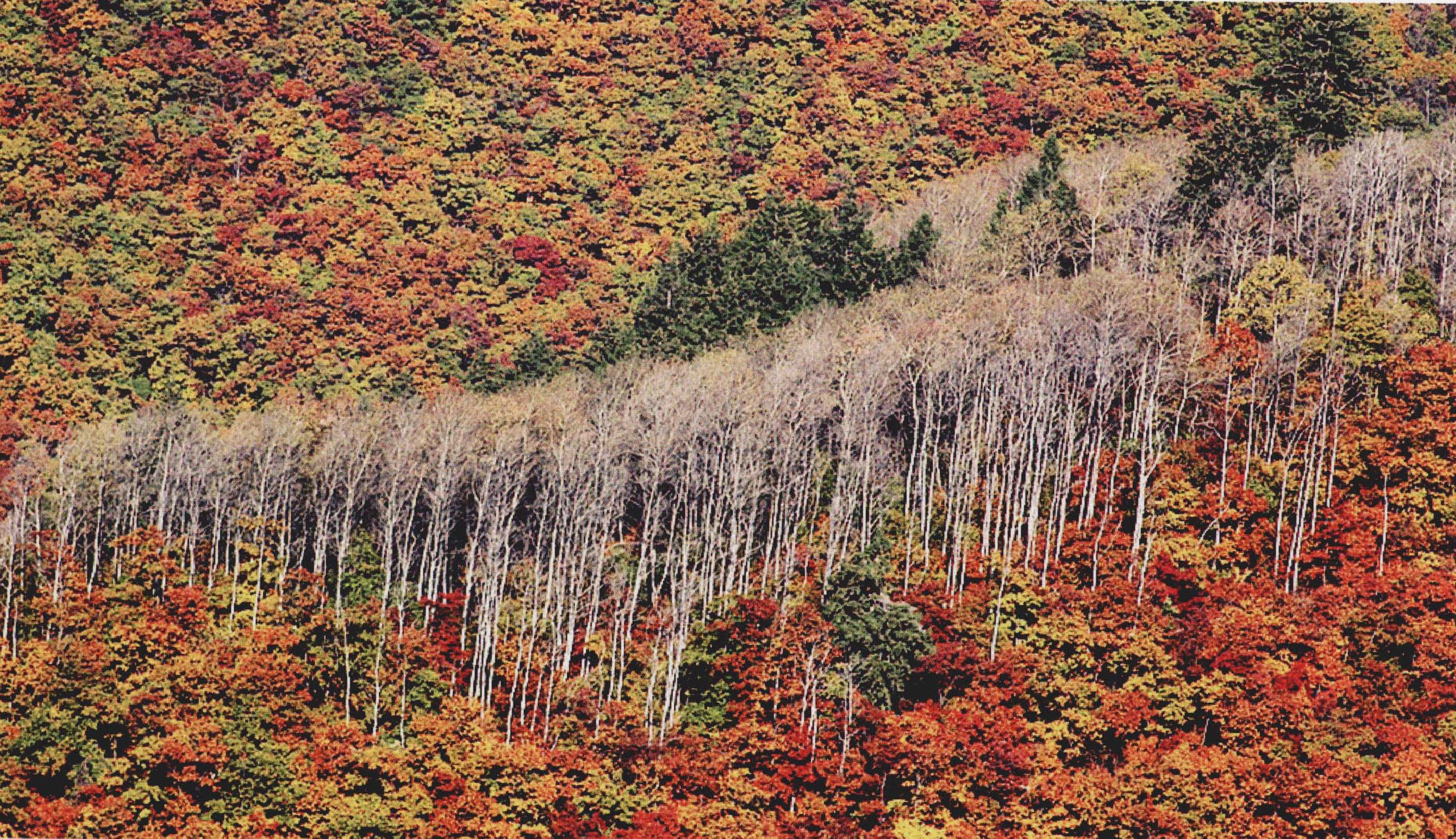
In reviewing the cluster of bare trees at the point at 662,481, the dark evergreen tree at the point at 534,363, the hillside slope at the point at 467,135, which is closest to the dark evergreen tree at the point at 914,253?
the cluster of bare trees at the point at 662,481

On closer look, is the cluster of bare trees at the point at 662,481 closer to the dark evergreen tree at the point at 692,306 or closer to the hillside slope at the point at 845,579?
the hillside slope at the point at 845,579

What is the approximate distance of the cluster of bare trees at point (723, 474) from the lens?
232ft

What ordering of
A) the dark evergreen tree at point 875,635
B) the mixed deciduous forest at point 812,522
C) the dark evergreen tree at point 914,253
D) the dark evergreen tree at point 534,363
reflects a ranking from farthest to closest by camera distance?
the dark evergreen tree at point 534,363 → the dark evergreen tree at point 914,253 → the dark evergreen tree at point 875,635 → the mixed deciduous forest at point 812,522

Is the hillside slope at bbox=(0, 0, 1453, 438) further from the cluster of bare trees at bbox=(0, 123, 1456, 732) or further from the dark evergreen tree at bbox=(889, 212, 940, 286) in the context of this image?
the cluster of bare trees at bbox=(0, 123, 1456, 732)

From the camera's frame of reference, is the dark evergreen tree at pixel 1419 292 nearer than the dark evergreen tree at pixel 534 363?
Yes

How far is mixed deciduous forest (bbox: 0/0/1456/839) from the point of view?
205ft

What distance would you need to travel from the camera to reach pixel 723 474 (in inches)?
2854

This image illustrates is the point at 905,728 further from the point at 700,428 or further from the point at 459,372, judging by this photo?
the point at 459,372

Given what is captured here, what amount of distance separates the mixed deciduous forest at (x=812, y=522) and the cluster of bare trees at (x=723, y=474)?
0.27 metres

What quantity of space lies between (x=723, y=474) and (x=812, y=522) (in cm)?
393

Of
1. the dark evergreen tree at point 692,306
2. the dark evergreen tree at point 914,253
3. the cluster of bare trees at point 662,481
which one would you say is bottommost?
the cluster of bare trees at point 662,481

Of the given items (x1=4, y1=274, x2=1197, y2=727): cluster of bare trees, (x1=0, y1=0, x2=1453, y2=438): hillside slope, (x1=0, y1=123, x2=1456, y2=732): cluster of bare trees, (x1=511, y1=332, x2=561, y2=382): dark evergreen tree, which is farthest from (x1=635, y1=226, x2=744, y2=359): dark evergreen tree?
(x1=4, y1=274, x2=1197, y2=727): cluster of bare trees

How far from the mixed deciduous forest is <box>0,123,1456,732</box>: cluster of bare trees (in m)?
0.27

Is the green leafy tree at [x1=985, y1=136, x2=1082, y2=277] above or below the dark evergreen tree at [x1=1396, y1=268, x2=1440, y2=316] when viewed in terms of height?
above
